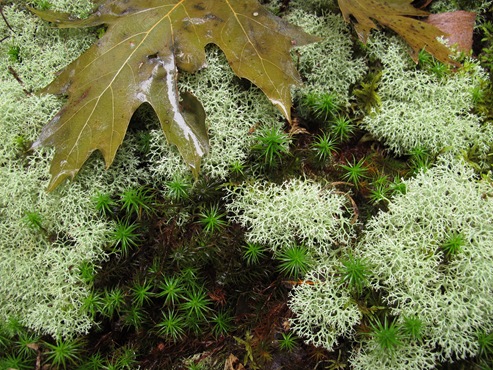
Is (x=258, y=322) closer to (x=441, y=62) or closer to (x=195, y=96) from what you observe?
(x=195, y=96)

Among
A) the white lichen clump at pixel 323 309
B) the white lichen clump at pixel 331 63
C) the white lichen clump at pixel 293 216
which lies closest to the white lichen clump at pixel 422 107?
the white lichen clump at pixel 331 63

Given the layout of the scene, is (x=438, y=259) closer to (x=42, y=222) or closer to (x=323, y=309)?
(x=323, y=309)

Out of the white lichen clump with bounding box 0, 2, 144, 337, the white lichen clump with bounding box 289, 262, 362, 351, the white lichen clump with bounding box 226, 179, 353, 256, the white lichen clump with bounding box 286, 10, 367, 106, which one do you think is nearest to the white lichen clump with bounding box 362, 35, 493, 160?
the white lichen clump with bounding box 286, 10, 367, 106

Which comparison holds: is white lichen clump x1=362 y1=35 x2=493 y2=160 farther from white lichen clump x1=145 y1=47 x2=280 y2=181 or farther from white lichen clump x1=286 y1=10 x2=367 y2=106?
white lichen clump x1=145 y1=47 x2=280 y2=181

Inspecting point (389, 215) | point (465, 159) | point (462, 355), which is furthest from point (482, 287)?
point (465, 159)

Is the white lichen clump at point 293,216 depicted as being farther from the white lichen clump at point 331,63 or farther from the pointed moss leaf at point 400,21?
the pointed moss leaf at point 400,21

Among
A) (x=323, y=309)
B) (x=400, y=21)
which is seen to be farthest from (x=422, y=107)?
(x=323, y=309)
